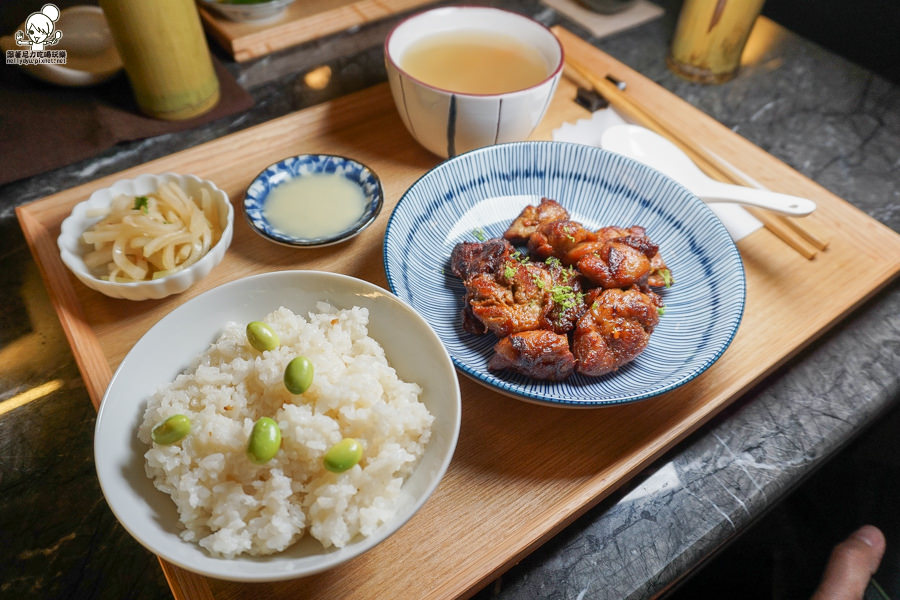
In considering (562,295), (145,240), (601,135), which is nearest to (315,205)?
(145,240)

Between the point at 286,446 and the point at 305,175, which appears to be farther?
the point at 305,175

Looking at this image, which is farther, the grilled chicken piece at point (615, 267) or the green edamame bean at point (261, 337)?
the grilled chicken piece at point (615, 267)

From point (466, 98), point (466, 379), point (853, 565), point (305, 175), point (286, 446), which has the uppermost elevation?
point (466, 98)

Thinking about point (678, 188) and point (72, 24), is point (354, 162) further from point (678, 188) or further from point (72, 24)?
point (72, 24)

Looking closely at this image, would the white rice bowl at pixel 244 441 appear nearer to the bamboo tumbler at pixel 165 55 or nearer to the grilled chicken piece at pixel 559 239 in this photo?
the grilled chicken piece at pixel 559 239

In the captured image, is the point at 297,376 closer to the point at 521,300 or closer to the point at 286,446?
the point at 286,446

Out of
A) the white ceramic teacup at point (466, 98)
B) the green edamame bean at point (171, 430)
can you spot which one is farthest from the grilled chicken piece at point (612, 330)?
the green edamame bean at point (171, 430)
